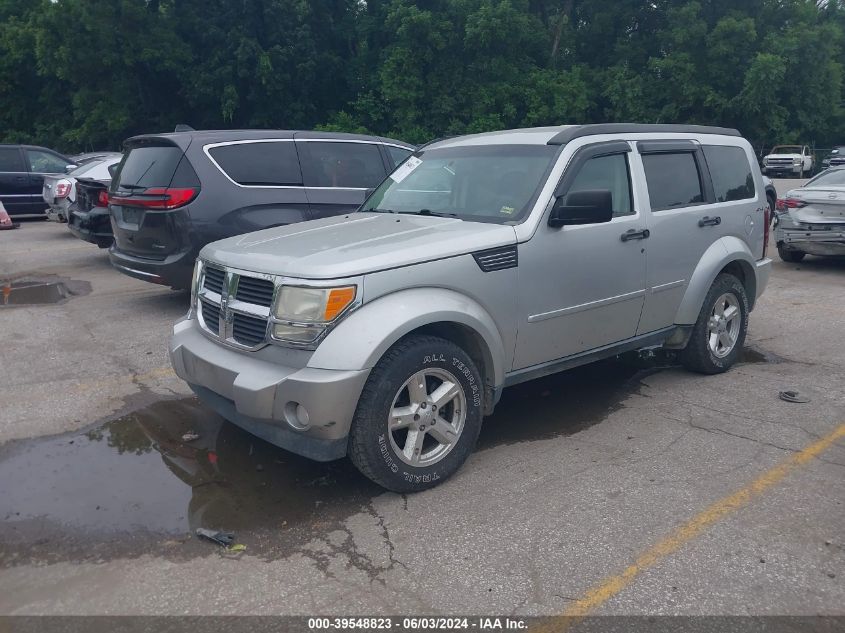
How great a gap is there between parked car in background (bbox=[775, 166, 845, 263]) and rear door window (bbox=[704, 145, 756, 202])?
16.0 feet

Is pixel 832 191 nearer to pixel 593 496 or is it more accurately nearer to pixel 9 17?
pixel 593 496

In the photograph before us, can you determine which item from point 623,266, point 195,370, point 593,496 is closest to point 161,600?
point 195,370

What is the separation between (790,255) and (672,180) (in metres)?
7.16

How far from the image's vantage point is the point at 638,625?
3033 mm

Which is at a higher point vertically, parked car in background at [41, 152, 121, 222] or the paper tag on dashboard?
the paper tag on dashboard

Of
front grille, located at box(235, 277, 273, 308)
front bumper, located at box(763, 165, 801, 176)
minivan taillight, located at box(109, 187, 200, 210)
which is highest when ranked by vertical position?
front grille, located at box(235, 277, 273, 308)

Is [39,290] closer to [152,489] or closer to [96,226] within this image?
[96,226]

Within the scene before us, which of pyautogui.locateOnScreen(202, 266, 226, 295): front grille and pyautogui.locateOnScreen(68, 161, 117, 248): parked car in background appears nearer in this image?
pyautogui.locateOnScreen(202, 266, 226, 295): front grille

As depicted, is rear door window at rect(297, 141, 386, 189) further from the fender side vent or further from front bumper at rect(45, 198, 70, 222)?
front bumper at rect(45, 198, 70, 222)

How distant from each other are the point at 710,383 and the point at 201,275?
390cm

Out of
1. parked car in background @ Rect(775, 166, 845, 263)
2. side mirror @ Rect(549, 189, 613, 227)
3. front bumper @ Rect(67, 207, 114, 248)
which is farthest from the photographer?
parked car in background @ Rect(775, 166, 845, 263)

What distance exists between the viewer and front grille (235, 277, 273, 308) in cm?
409

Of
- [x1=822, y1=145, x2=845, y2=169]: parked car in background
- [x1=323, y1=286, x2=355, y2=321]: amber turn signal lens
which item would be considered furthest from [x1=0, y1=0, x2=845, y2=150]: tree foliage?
[x1=323, y1=286, x2=355, y2=321]: amber turn signal lens

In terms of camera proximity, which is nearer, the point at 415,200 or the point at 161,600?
the point at 161,600
